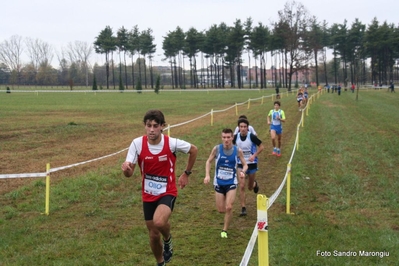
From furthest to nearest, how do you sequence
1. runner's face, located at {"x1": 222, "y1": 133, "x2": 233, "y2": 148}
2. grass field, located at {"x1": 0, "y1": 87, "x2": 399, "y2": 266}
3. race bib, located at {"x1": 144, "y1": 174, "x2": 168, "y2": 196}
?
A: runner's face, located at {"x1": 222, "y1": 133, "x2": 233, "y2": 148} < grass field, located at {"x1": 0, "y1": 87, "x2": 399, "y2": 266} < race bib, located at {"x1": 144, "y1": 174, "x2": 168, "y2": 196}

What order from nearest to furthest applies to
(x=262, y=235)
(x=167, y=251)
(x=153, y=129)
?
(x=262, y=235)
(x=153, y=129)
(x=167, y=251)

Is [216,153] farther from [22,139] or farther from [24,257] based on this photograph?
[22,139]

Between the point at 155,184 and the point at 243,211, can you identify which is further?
the point at 243,211

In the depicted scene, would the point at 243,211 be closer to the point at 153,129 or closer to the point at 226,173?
the point at 226,173

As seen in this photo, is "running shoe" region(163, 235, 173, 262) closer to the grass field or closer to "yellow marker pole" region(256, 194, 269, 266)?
the grass field

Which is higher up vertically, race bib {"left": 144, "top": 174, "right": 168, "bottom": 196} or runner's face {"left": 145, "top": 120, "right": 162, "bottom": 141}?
runner's face {"left": 145, "top": 120, "right": 162, "bottom": 141}

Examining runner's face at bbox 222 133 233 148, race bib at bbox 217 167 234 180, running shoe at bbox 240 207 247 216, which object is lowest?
running shoe at bbox 240 207 247 216

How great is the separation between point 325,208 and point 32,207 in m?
5.83

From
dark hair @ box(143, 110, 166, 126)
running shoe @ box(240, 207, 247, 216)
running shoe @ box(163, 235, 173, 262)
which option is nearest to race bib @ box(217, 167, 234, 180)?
running shoe @ box(240, 207, 247, 216)

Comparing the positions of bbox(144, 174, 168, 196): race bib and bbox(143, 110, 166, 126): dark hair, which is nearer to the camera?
→ bbox(143, 110, 166, 126): dark hair

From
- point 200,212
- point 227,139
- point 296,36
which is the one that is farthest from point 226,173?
point 296,36

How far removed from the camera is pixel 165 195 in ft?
17.1

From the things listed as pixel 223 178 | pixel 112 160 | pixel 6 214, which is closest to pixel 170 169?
pixel 223 178

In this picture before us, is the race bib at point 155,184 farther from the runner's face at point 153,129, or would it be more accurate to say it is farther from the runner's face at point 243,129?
the runner's face at point 243,129
